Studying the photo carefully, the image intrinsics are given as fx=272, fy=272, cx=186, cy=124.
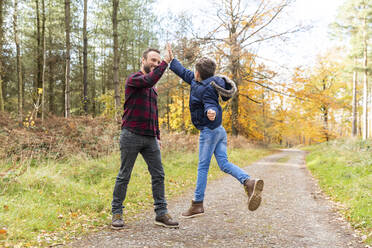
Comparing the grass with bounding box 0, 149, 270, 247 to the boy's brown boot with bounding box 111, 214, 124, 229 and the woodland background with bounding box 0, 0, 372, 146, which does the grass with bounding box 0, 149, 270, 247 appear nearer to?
the boy's brown boot with bounding box 111, 214, 124, 229

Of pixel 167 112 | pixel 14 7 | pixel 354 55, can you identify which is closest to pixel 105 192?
pixel 14 7

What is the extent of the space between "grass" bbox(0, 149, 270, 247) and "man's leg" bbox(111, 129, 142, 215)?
1.52 feet

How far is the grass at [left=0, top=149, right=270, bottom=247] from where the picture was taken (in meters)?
3.40

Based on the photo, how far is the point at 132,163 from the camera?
3.79 meters

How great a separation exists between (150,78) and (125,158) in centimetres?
115

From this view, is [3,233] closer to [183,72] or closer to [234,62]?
[183,72]

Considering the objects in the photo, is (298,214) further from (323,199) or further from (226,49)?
(226,49)

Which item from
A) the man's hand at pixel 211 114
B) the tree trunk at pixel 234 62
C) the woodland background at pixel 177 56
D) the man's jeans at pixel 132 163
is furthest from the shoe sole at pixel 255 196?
the tree trunk at pixel 234 62

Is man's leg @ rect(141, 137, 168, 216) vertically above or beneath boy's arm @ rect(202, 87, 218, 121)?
beneath

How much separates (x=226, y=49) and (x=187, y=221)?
13.9 m

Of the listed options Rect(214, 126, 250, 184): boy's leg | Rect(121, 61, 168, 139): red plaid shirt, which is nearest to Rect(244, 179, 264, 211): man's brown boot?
Rect(214, 126, 250, 184): boy's leg

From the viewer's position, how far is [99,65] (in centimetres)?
3108

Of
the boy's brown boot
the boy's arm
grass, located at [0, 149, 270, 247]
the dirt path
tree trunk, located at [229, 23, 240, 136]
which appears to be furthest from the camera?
tree trunk, located at [229, 23, 240, 136]

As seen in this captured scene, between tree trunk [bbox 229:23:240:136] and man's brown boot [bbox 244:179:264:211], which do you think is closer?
man's brown boot [bbox 244:179:264:211]
